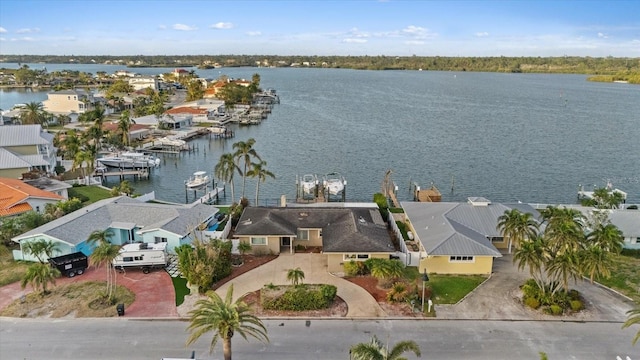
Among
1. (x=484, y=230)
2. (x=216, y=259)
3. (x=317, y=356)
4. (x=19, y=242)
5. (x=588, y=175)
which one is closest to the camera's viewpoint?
(x=317, y=356)

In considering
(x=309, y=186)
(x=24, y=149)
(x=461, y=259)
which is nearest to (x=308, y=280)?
(x=461, y=259)

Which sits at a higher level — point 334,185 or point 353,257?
point 353,257

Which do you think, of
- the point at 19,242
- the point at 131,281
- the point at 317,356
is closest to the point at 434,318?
the point at 317,356

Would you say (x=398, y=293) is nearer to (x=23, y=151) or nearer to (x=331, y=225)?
(x=331, y=225)

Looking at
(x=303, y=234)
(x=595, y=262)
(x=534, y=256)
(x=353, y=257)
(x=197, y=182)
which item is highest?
(x=595, y=262)

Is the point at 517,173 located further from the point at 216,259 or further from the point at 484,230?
the point at 216,259

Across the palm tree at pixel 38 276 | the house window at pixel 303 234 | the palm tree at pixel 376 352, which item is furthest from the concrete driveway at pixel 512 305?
the palm tree at pixel 38 276
